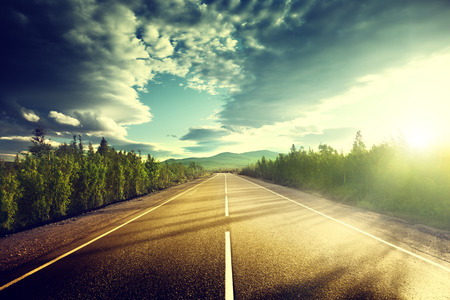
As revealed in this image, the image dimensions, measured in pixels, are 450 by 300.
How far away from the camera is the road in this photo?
9.68 feet

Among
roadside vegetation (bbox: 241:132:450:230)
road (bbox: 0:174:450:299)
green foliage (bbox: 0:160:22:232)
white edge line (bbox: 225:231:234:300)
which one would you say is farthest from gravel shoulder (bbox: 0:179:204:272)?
roadside vegetation (bbox: 241:132:450:230)

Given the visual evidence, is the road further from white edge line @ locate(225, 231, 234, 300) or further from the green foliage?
the green foliage

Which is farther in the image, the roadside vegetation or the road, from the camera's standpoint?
the roadside vegetation

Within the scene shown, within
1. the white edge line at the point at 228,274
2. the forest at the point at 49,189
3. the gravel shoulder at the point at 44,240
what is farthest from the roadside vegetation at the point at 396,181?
the forest at the point at 49,189

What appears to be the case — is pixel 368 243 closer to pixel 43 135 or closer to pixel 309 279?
pixel 309 279

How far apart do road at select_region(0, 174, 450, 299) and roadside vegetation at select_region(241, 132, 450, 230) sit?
474 centimetres

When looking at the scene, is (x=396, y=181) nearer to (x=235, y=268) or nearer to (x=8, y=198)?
(x=235, y=268)

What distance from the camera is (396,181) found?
10609 millimetres

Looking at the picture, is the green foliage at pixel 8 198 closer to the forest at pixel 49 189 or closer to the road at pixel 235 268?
the forest at pixel 49 189

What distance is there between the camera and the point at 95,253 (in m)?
4.50

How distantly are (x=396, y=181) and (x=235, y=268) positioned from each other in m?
11.4

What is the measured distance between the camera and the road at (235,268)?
2949 mm

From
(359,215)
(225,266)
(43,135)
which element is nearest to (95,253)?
(225,266)

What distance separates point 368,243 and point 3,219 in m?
12.3
